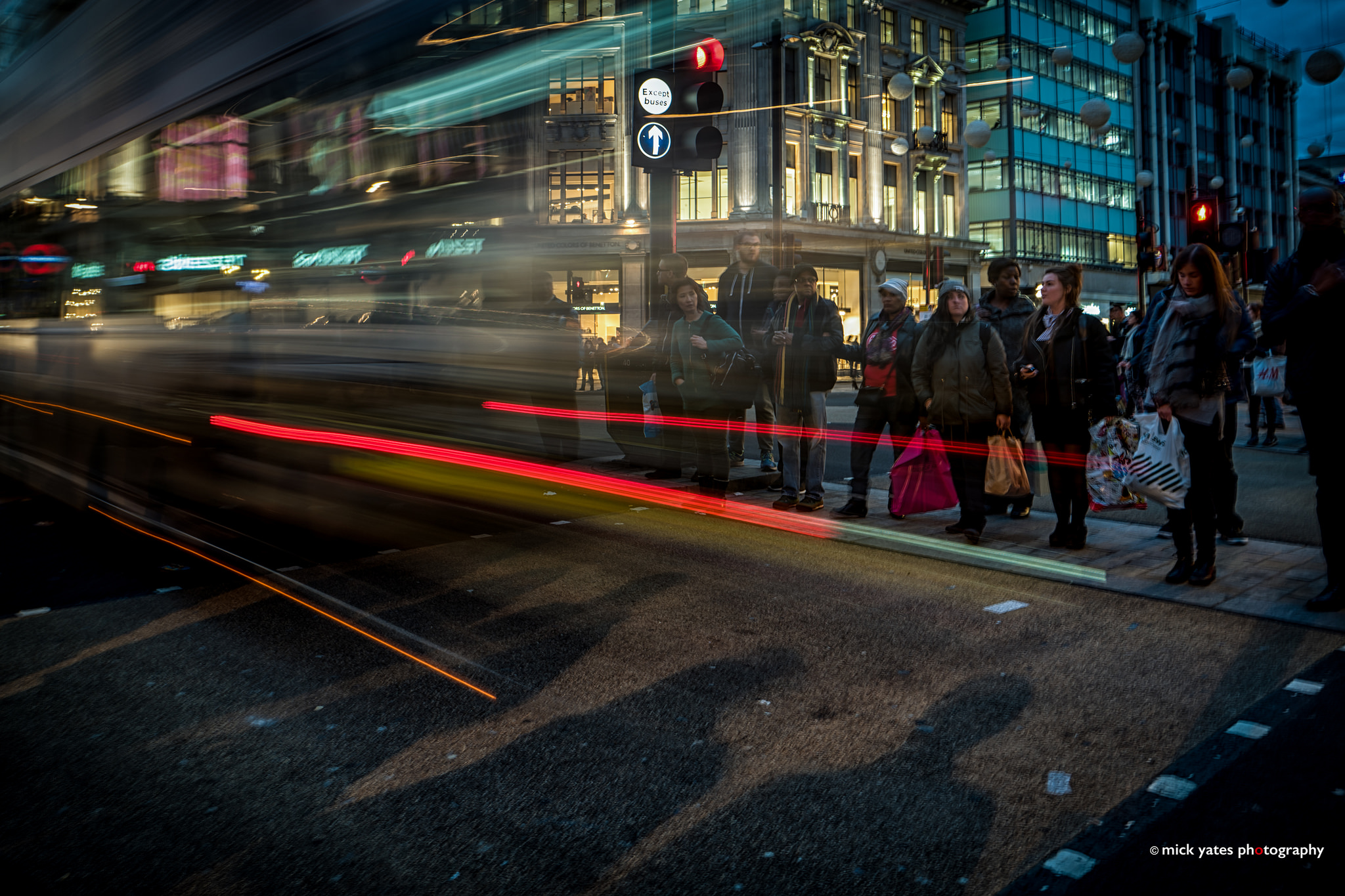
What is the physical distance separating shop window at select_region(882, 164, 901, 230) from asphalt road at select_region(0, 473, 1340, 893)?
1566 inches

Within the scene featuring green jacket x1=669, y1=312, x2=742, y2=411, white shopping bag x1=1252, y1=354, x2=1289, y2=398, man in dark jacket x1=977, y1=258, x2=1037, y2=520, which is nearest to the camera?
man in dark jacket x1=977, y1=258, x2=1037, y2=520

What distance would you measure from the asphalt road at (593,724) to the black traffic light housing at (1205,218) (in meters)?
8.58

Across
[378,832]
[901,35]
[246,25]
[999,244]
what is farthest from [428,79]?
[999,244]

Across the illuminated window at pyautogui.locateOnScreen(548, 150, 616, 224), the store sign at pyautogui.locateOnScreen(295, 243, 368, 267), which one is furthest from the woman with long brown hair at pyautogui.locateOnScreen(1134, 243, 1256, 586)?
the illuminated window at pyautogui.locateOnScreen(548, 150, 616, 224)

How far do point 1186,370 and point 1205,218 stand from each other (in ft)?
26.9

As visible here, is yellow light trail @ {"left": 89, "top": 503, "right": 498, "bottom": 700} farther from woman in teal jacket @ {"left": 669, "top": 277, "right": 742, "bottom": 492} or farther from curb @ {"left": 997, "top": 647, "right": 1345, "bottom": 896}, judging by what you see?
woman in teal jacket @ {"left": 669, "top": 277, "right": 742, "bottom": 492}

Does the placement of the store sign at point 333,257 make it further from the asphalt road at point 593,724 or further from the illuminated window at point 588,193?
the illuminated window at point 588,193

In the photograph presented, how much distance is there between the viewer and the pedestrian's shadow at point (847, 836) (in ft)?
8.23

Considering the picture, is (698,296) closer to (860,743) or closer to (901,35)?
(860,743)

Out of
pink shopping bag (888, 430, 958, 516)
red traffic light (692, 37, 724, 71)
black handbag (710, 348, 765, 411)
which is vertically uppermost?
red traffic light (692, 37, 724, 71)

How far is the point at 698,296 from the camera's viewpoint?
8.01 m

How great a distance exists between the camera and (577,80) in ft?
26.0

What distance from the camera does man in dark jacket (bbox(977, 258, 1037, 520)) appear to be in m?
7.26

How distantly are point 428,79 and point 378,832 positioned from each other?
4.62 metres
